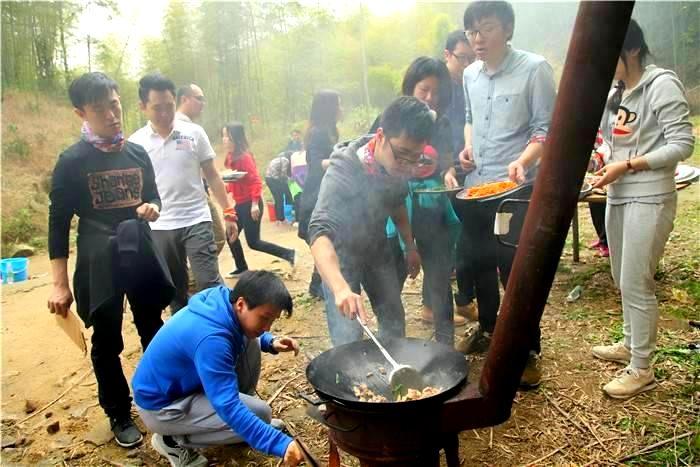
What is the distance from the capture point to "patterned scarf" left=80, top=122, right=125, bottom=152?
120 inches

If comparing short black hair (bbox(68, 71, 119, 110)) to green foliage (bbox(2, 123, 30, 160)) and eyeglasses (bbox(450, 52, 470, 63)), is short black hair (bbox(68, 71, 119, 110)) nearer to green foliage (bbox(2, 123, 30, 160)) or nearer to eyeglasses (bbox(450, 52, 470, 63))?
eyeglasses (bbox(450, 52, 470, 63))

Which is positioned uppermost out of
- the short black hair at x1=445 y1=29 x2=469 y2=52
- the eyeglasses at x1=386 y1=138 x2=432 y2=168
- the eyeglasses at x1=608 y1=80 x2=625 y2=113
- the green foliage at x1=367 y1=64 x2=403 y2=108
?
the green foliage at x1=367 y1=64 x2=403 y2=108

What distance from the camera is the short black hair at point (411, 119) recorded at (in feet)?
8.29

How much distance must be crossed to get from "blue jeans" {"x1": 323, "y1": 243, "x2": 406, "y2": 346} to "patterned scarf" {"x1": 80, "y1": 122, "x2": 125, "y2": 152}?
1606 millimetres

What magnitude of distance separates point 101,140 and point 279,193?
7069mm

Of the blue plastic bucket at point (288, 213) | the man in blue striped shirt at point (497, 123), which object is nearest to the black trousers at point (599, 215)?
the man in blue striped shirt at point (497, 123)

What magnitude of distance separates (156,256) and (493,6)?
8.83 feet

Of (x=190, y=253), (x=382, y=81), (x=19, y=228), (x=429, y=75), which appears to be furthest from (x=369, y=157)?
(x=382, y=81)

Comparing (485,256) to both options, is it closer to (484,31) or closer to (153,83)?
(484,31)

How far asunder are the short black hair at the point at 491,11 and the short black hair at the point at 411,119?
100cm

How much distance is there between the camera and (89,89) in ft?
9.71

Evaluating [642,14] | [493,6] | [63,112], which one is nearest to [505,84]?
[493,6]

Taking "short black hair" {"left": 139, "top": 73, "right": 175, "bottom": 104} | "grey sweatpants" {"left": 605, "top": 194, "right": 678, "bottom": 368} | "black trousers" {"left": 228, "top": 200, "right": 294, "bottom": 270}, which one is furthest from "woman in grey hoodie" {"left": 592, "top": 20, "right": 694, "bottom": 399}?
"black trousers" {"left": 228, "top": 200, "right": 294, "bottom": 270}

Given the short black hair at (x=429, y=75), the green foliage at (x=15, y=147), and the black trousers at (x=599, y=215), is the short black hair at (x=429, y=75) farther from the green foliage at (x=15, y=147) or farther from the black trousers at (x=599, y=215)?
the green foliage at (x=15, y=147)
